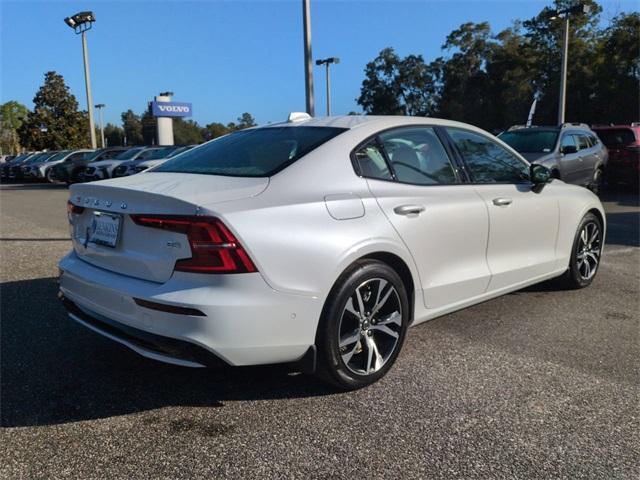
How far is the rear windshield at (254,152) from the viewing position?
A: 11.1 ft

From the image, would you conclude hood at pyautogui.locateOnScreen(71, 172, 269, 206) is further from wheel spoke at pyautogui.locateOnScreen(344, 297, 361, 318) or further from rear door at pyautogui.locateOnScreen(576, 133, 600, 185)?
rear door at pyautogui.locateOnScreen(576, 133, 600, 185)

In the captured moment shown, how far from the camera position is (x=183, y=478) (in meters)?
2.46

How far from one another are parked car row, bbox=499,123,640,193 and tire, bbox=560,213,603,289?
14.5 ft

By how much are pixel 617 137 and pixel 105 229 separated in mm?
14789

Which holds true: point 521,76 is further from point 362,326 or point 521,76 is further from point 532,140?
point 362,326

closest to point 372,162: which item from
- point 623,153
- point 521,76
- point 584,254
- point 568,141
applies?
point 584,254

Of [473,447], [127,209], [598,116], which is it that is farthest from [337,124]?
[598,116]

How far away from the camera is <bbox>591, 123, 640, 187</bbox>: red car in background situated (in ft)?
46.9

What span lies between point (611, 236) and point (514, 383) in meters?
6.27

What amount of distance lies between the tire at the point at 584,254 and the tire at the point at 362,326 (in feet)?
8.22

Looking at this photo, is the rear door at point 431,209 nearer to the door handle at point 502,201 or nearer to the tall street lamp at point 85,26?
the door handle at point 502,201

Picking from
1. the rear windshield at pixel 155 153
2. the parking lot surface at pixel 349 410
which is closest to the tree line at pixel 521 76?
the rear windshield at pixel 155 153

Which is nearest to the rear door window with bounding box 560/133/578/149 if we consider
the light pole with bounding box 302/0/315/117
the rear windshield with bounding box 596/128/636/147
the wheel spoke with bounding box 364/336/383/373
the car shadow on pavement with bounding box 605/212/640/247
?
the car shadow on pavement with bounding box 605/212/640/247

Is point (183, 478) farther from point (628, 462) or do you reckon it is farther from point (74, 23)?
point (74, 23)
